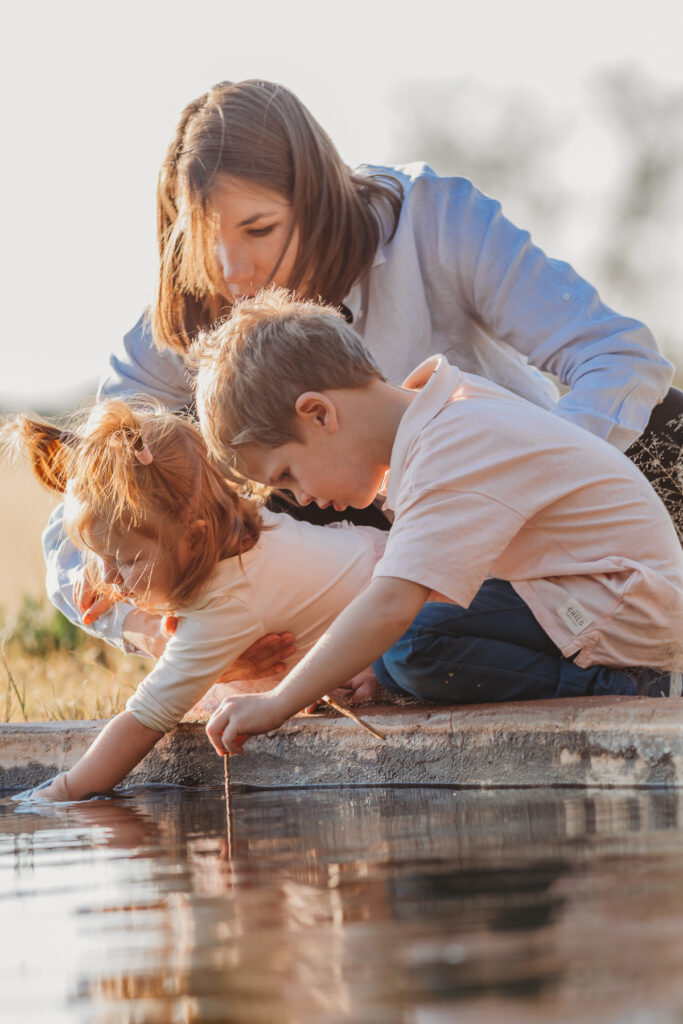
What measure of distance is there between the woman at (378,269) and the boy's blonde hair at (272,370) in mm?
688

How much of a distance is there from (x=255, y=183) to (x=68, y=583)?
1.26 m

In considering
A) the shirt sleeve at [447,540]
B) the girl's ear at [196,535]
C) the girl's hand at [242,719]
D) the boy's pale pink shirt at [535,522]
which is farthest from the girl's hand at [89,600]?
the shirt sleeve at [447,540]

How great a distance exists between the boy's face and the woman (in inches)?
29.5

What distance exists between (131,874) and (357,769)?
3.53ft

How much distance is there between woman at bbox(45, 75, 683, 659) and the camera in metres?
3.50

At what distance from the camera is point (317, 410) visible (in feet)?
9.21

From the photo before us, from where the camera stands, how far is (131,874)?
2008 mm

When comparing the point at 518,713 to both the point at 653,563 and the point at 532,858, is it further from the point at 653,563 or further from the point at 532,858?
the point at 532,858

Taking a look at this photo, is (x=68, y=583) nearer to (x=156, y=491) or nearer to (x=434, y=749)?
(x=156, y=491)

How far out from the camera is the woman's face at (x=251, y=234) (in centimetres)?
349

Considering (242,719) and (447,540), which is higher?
(447,540)

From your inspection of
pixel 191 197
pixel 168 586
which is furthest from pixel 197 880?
pixel 191 197

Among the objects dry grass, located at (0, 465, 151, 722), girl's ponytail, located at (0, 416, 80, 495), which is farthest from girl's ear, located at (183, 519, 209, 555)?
dry grass, located at (0, 465, 151, 722)

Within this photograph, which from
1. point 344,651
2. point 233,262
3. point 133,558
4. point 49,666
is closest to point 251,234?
point 233,262
